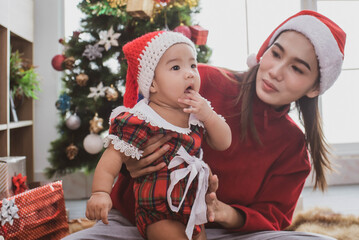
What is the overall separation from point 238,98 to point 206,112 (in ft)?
1.21

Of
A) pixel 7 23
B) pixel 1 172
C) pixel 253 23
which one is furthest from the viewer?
pixel 253 23

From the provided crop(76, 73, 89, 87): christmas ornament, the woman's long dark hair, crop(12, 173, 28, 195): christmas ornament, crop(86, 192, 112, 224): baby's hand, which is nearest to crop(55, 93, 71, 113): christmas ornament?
crop(76, 73, 89, 87): christmas ornament

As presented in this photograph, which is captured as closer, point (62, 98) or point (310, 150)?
point (310, 150)

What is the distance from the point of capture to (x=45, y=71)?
2879 mm

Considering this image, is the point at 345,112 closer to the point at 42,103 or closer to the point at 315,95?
the point at 315,95

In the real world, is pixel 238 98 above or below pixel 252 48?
below

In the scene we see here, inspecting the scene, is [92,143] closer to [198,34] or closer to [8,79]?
[8,79]

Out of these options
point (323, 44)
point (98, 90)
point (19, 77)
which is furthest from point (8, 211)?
point (323, 44)

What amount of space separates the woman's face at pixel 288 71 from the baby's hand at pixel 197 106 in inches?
12.7

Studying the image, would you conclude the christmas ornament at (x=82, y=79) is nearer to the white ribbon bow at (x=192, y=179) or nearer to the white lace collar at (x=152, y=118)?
the white lace collar at (x=152, y=118)

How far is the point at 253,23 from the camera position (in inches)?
128

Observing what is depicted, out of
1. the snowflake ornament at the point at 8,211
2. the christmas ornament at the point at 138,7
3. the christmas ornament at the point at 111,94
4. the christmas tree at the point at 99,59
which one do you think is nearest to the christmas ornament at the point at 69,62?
the christmas tree at the point at 99,59

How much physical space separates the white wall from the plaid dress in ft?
6.66

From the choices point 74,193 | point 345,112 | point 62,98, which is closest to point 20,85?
point 62,98
